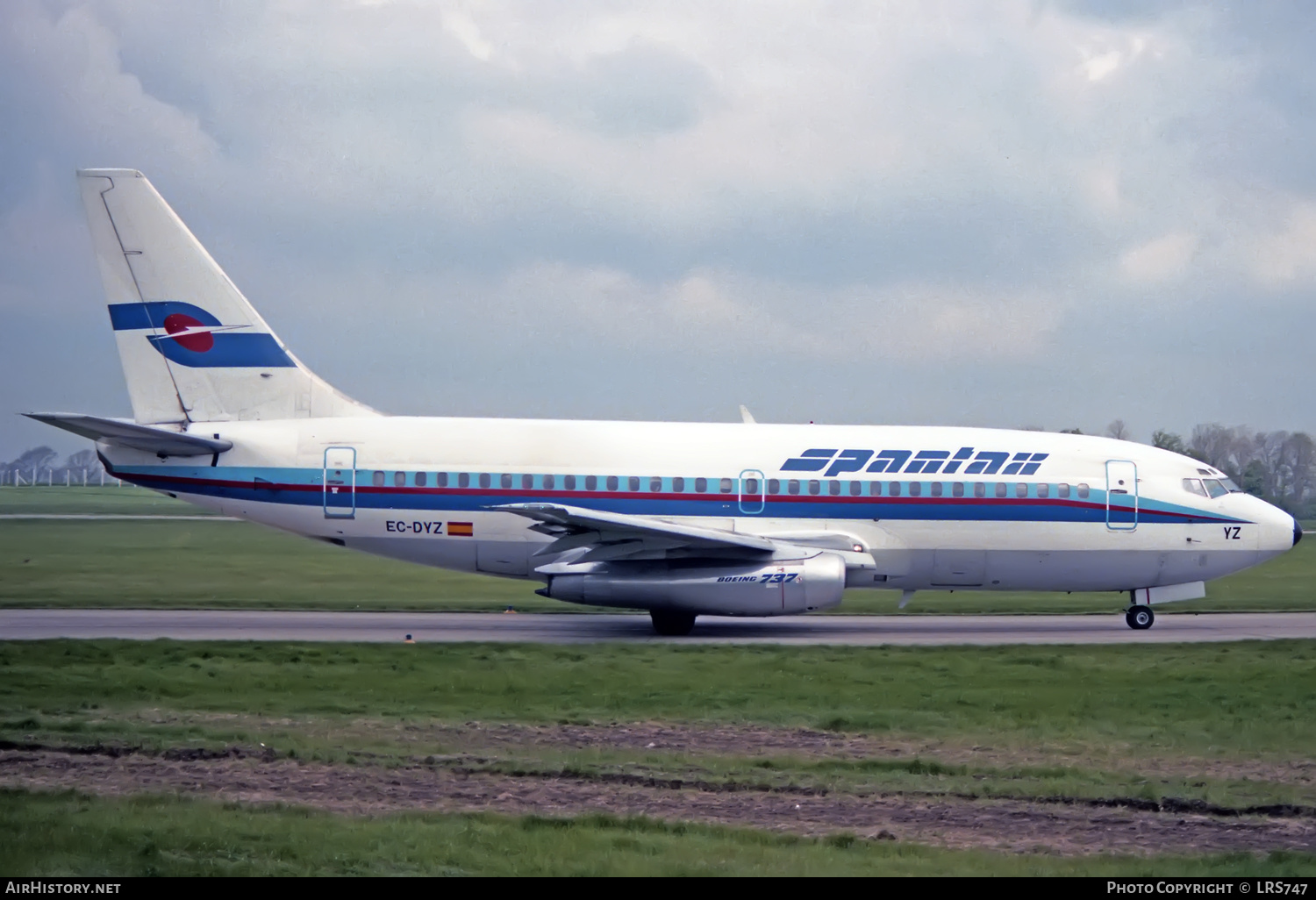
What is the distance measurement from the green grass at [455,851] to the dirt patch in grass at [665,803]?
1.23 feet

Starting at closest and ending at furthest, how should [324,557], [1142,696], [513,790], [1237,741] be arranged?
[513,790] < [1237,741] < [1142,696] < [324,557]

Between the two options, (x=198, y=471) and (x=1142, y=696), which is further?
(x=198, y=471)

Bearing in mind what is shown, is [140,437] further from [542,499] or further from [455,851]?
[455,851]

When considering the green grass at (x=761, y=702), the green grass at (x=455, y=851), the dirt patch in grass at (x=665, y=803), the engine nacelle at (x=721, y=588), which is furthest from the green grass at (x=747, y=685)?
the green grass at (x=455, y=851)

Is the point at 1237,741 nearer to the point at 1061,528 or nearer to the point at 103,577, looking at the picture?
the point at 1061,528

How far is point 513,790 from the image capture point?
10.7 m

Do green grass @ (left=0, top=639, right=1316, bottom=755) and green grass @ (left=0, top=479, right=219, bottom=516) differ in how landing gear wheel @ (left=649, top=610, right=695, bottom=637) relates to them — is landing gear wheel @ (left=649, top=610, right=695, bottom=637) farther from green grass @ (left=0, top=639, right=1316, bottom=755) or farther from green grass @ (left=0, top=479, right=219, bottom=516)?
green grass @ (left=0, top=479, right=219, bottom=516)

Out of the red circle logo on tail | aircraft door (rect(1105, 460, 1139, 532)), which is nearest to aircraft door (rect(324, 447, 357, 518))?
the red circle logo on tail

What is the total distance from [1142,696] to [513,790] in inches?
329

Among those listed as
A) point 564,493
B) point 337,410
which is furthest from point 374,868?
point 337,410

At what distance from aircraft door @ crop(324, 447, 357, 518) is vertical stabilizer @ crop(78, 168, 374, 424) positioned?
1.58 m

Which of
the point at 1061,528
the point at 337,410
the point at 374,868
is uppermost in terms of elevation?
the point at 337,410

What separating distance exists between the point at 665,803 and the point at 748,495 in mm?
13111

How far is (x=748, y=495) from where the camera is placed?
2320 centimetres
